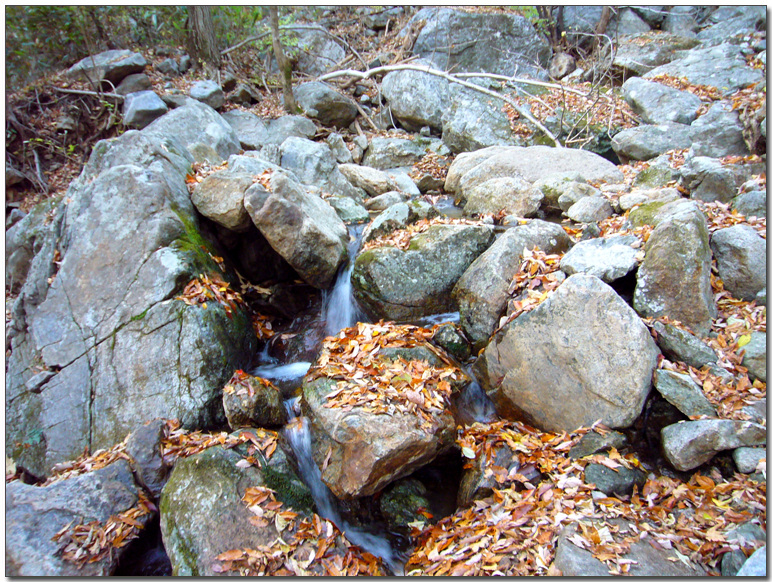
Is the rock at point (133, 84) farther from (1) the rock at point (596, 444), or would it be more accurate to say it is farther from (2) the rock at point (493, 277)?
(1) the rock at point (596, 444)

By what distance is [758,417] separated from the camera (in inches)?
130

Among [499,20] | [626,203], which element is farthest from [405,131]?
[626,203]

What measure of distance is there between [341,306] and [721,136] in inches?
259

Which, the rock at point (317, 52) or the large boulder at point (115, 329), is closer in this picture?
the large boulder at point (115, 329)

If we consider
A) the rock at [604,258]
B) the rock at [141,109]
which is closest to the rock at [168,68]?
the rock at [141,109]

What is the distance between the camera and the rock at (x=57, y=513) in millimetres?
2939

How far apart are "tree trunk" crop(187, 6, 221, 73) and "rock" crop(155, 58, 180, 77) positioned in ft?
2.57

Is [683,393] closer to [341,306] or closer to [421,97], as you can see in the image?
[341,306]

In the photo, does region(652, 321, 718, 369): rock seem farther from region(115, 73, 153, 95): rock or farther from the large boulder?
region(115, 73, 153, 95): rock

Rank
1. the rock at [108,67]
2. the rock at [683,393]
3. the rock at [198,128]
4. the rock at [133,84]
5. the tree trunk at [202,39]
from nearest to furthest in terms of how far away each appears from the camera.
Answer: the rock at [683,393] < the rock at [198,128] < the rock at [108,67] < the rock at [133,84] < the tree trunk at [202,39]

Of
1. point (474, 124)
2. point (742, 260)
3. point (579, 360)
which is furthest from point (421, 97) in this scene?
point (579, 360)

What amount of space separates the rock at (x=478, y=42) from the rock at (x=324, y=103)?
3.79 m

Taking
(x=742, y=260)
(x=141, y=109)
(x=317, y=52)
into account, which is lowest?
(x=742, y=260)

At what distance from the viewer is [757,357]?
142 inches
